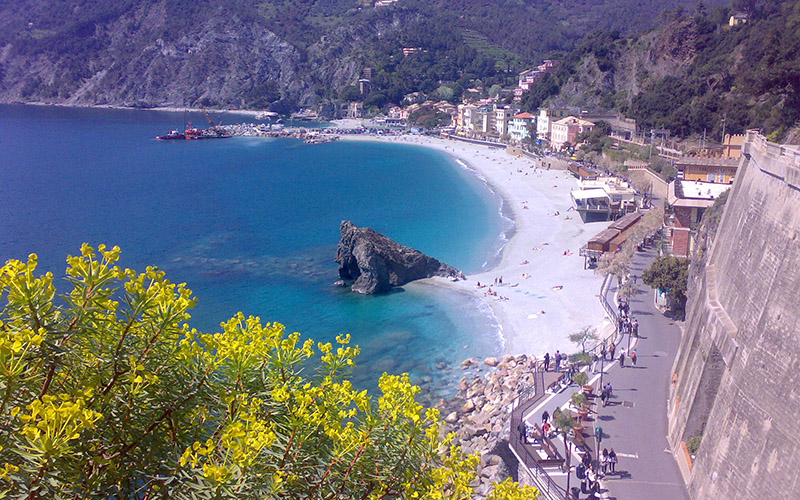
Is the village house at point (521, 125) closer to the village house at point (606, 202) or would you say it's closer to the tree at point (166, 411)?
the village house at point (606, 202)

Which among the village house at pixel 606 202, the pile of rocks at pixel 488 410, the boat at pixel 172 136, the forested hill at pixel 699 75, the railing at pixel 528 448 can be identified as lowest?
the pile of rocks at pixel 488 410

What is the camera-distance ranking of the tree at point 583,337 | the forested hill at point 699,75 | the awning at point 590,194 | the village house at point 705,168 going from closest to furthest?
the tree at point 583,337 → the village house at point 705,168 → the forested hill at point 699,75 → the awning at point 590,194

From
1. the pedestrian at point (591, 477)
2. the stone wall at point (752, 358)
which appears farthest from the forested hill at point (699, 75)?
the pedestrian at point (591, 477)

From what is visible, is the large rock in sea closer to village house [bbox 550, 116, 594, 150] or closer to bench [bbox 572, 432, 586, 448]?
bench [bbox 572, 432, 586, 448]

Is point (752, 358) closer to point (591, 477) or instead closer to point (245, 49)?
point (591, 477)

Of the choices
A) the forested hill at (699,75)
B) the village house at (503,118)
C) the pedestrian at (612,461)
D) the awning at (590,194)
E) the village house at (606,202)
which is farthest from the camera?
the village house at (503,118)

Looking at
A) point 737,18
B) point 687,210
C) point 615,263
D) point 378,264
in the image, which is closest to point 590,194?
point 615,263
